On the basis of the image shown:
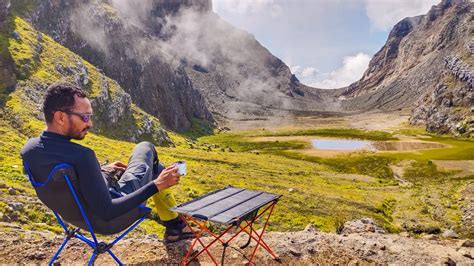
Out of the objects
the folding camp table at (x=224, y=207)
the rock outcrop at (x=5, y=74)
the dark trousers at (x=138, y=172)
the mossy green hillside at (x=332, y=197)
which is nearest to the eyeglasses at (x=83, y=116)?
the dark trousers at (x=138, y=172)

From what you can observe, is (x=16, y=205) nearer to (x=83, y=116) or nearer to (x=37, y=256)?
(x=37, y=256)

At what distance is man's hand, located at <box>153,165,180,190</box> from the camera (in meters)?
6.64

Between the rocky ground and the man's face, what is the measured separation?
458 cm

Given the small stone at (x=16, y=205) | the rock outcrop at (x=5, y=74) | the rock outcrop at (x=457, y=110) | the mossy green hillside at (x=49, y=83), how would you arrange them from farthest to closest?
the rock outcrop at (x=457, y=110), the rock outcrop at (x=5, y=74), the mossy green hillside at (x=49, y=83), the small stone at (x=16, y=205)

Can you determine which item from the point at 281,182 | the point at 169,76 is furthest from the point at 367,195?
the point at 169,76

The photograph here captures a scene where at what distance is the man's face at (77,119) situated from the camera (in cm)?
631

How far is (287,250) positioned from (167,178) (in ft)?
18.7

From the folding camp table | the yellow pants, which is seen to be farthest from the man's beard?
the yellow pants

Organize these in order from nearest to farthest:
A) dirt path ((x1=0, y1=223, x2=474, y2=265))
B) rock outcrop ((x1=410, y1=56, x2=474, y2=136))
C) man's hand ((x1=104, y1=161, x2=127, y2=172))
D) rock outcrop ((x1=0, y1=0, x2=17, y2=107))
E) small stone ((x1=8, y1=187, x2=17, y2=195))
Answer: man's hand ((x1=104, y1=161, x2=127, y2=172)), dirt path ((x1=0, y1=223, x2=474, y2=265)), small stone ((x1=8, y1=187, x2=17, y2=195)), rock outcrop ((x1=0, y1=0, x2=17, y2=107)), rock outcrop ((x1=410, y1=56, x2=474, y2=136))

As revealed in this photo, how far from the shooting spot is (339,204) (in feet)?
131

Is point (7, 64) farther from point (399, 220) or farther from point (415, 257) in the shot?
point (415, 257)

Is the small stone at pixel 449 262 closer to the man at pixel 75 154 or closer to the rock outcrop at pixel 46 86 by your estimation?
the man at pixel 75 154

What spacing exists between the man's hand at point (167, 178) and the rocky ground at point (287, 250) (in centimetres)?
363

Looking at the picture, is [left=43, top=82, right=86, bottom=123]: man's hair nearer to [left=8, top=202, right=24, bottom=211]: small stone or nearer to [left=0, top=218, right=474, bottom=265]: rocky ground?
[left=0, top=218, right=474, bottom=265]: rocky ground
